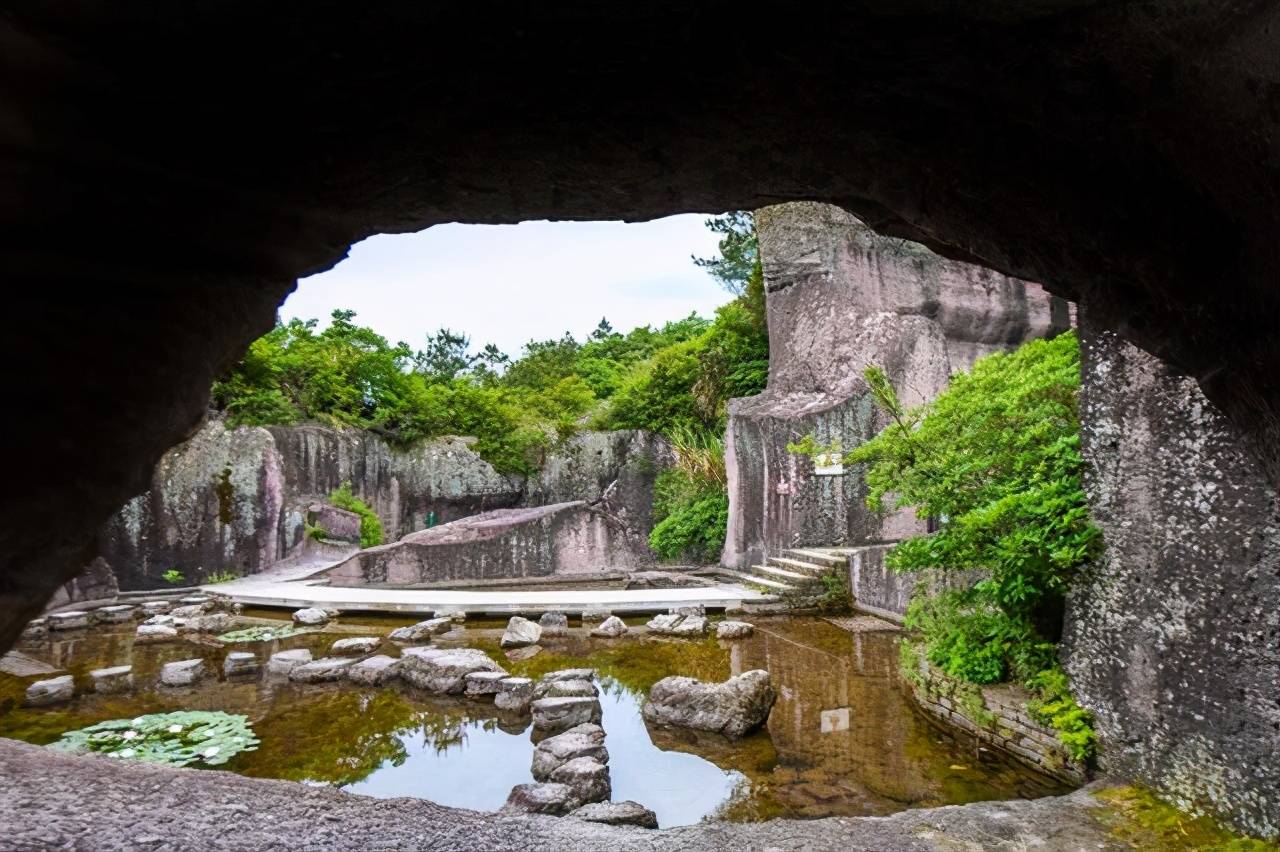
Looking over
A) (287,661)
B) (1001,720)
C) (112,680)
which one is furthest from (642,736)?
(112,680)

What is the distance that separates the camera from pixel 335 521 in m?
15.1

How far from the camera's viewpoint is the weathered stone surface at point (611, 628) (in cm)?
881

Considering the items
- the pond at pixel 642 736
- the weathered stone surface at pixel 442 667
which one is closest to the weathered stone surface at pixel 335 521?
the pond at pixel 642 736

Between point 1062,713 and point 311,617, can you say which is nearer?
point 1062,713

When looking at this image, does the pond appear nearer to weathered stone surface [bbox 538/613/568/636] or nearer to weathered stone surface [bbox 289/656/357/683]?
weathered stone surface [bbox 289/656/357/683]

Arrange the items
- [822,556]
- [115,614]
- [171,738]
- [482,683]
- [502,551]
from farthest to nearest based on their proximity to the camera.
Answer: [502,551] → [822,556] → [115,614] → [482,683] → [171,738]

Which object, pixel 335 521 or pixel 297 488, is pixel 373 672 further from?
pixel 297 488

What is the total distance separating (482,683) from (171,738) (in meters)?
2.30

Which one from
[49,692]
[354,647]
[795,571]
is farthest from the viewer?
[795,571]

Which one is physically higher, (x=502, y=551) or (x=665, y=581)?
(x=502, y=551)

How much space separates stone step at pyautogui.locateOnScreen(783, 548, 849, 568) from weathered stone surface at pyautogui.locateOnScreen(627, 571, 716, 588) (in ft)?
4.56

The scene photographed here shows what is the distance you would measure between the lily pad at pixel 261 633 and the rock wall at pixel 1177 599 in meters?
8.32

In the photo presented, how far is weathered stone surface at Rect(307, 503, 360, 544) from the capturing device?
14789 mm

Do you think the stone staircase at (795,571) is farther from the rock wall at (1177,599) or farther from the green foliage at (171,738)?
the green foliage at (171,738)
